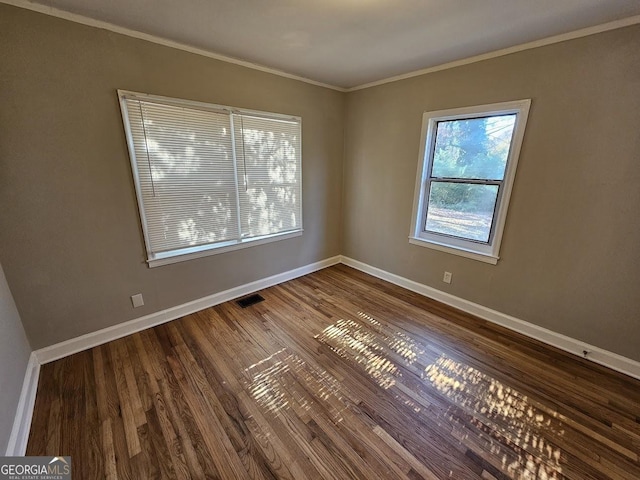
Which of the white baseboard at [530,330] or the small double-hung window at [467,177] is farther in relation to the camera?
the small double-hung window at [467,177]

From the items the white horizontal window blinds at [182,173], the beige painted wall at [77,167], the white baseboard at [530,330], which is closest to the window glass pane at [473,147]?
the white baseboard at [530,330]

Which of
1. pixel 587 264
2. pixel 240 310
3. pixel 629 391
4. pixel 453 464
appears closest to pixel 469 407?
pixel 453 464

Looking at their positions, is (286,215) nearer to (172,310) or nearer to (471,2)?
(172,310)

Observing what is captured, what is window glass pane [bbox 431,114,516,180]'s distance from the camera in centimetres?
232

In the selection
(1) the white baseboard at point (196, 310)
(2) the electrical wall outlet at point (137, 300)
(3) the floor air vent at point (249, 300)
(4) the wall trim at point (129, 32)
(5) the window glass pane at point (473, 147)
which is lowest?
(3) the floor air vent at point (249, 300)

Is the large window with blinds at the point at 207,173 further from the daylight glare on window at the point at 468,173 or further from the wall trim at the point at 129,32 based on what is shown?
the daylight glare on window at the point at 468,173

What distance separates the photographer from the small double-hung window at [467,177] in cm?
229

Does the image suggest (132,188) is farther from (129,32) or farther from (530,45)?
(530,45)

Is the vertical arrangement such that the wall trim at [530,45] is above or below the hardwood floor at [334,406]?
above

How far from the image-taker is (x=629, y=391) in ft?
5.97

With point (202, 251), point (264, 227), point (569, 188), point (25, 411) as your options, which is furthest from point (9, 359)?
point (569, 188)

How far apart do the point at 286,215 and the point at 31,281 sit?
223 cm

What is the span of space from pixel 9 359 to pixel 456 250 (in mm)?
3516

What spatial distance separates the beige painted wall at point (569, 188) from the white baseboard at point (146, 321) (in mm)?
2207
